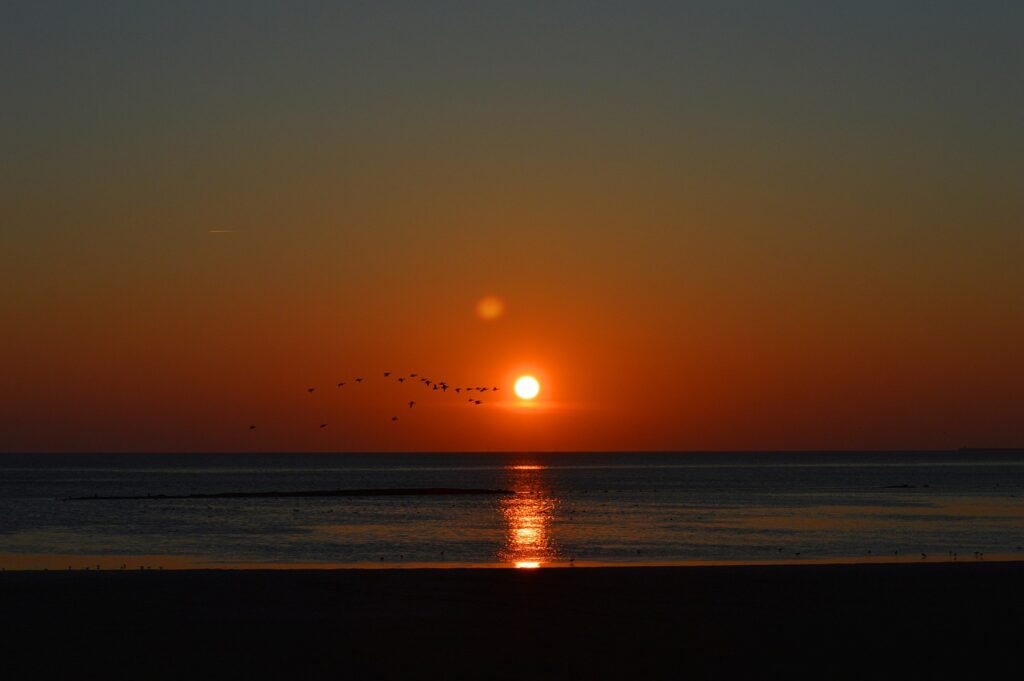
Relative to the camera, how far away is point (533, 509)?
88688 millimetres

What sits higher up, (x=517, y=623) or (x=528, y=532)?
(x=528, y=532)

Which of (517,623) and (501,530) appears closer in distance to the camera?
(517,623)

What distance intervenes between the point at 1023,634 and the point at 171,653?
1246 cm

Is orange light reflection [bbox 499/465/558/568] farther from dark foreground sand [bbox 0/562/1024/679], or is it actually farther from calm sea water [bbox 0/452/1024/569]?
dark foreground sand [bbox 0/562/1024/679]

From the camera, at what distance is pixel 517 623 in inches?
747

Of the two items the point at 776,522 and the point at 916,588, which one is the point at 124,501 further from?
the point at 916,588

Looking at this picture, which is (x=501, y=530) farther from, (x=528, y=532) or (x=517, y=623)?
(x=517, y=623)

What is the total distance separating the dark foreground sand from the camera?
15586 mm

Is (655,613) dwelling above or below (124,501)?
below

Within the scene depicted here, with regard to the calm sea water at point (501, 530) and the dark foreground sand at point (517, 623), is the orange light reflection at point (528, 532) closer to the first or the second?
the calm sea water at point (501, 530)

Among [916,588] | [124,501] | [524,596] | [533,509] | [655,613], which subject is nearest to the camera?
[655,613]

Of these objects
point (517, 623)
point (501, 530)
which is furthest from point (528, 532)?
point (517, 623)

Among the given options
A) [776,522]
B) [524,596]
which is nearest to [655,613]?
[524,596]

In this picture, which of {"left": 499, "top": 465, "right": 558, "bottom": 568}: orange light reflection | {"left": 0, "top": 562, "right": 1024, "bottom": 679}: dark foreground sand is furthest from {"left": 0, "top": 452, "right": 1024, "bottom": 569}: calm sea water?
{"left": 0, "top": 562, "right": 1024, "bottom": 679}: dark foreground sand
